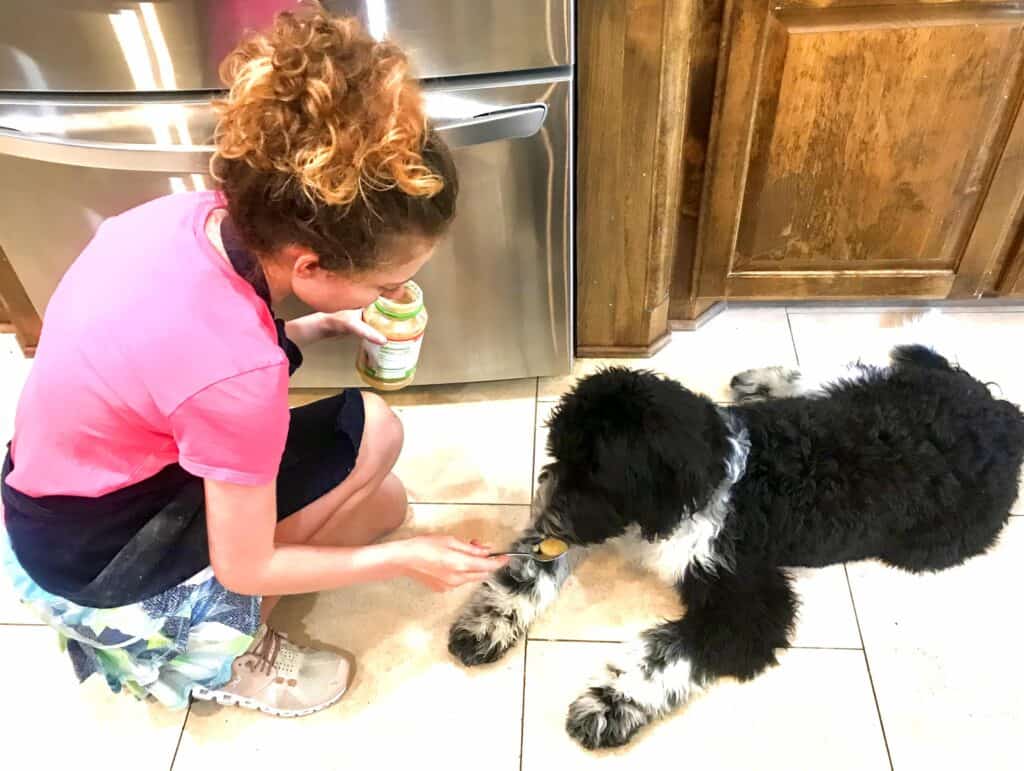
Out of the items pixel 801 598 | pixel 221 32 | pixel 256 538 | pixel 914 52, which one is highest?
pixel 221 32

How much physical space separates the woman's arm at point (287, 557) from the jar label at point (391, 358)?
30cm

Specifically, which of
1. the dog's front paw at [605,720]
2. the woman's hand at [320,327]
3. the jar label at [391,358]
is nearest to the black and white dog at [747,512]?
the dog's front paw at [605,720]

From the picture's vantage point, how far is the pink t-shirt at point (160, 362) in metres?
0.94

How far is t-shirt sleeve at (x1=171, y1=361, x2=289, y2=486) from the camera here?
94 cm

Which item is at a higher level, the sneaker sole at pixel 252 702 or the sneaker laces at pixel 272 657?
the sneaker laces at pixel 272 657

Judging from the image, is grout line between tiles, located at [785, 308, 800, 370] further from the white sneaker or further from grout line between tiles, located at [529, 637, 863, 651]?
the white sneaker

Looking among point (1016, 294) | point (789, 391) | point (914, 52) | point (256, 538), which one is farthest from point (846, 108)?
point (256, 538)

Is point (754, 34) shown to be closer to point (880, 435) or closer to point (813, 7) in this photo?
point (813, 7)

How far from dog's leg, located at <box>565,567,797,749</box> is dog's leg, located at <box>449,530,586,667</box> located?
0.56 ft

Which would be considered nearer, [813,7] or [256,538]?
[256,538]

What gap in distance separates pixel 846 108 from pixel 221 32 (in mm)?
1175

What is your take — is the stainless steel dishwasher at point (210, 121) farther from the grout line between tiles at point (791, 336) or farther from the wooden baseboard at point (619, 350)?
the grout line between tiles at point (791, 336)

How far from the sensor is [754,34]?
5.06 feet

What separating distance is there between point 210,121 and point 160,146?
108 mm
